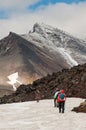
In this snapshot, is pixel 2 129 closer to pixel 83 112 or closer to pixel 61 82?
pixel 83 112

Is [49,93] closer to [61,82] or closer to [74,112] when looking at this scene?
[61,82]

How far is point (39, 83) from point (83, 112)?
4403 cm

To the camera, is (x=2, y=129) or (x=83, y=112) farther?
(x=83, y=112)

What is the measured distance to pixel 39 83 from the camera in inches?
3105

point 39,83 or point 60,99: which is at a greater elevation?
point 39,83

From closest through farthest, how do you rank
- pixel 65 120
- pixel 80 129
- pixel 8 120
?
pixel 80 129
pixel 65 120
pixel 8 120

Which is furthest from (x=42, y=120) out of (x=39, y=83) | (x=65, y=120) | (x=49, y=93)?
(x=39, y=83)

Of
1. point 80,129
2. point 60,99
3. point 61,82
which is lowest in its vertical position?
point 80,129

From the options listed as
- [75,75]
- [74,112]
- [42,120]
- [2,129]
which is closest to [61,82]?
[75,75]

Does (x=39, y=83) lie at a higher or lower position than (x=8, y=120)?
higher

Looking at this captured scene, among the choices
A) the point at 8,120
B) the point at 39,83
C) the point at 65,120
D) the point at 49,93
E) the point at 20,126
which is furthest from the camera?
the point at 39,83

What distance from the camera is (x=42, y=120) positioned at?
31312 mm

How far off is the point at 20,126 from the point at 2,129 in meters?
1.70

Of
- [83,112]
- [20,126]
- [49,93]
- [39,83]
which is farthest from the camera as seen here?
[39,83]
